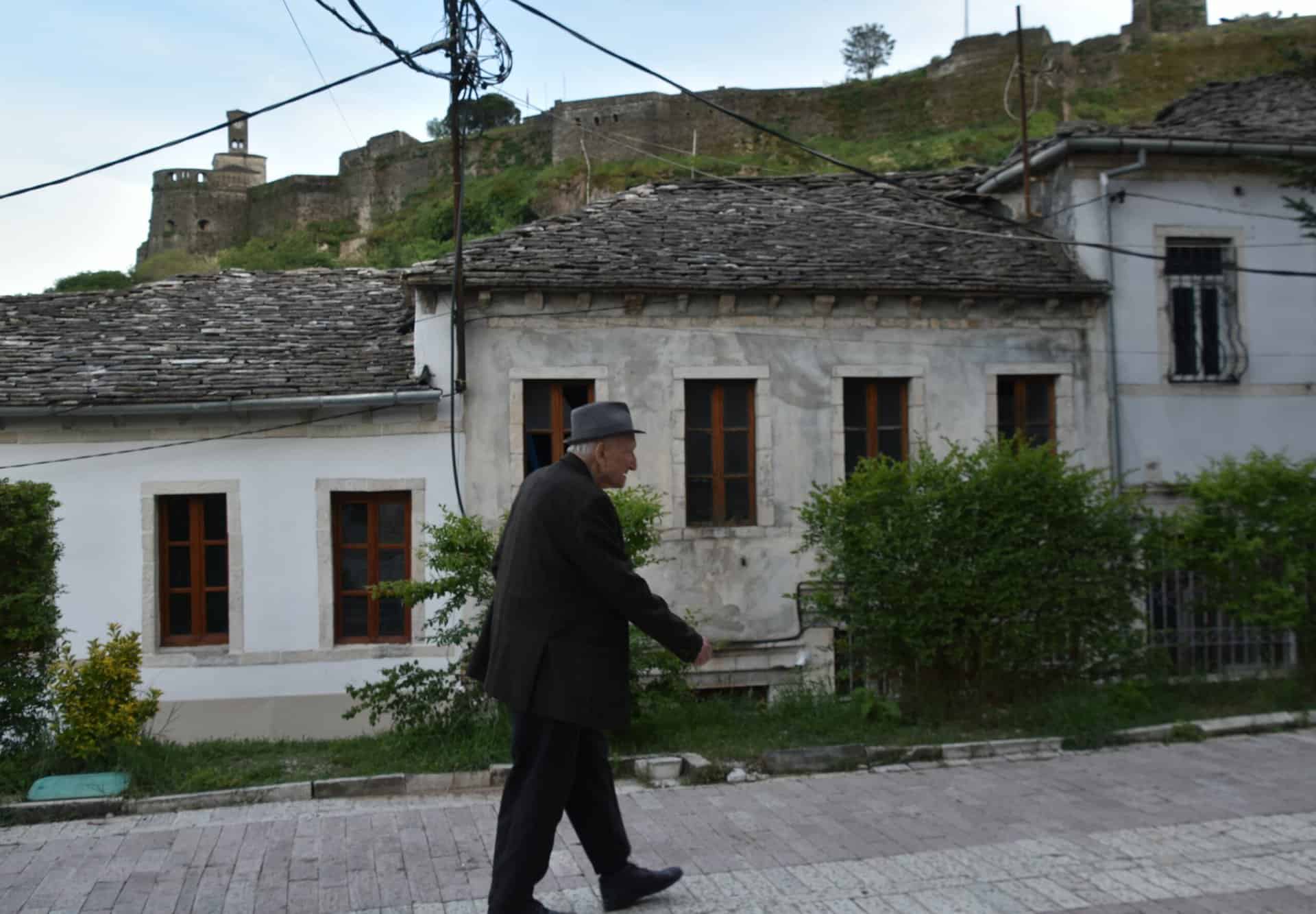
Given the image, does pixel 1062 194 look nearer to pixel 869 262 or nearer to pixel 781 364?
pixel 869 262

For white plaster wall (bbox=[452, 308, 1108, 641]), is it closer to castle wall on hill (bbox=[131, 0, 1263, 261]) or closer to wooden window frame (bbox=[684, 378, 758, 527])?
wooden window frame (bbox=[684, 378, 758, 527])

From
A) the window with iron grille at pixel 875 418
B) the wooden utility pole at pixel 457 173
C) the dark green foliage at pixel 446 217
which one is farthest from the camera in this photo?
the dark green foliage at pixel 446 217

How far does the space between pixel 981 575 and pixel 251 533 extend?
7447mm

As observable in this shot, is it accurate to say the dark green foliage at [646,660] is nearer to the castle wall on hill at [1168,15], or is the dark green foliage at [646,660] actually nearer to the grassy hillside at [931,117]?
the grassy hillside at [931,117]

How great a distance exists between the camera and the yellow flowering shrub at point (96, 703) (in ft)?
A: 23.6

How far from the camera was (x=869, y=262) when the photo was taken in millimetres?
13523

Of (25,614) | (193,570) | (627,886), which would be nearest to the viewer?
(627,886)

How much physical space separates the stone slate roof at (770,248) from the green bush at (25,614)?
533 cm

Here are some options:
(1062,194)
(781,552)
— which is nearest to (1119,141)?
(1062,194)

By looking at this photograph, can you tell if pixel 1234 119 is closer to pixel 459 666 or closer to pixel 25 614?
pixel 459 666

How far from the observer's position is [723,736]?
26.3 ft

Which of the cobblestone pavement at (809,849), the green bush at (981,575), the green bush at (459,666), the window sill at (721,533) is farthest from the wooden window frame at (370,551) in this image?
the cobblestone pavement at (809,849)

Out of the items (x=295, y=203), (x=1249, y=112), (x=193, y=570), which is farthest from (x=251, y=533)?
(x=295, y=203)

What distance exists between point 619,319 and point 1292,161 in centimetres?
808
